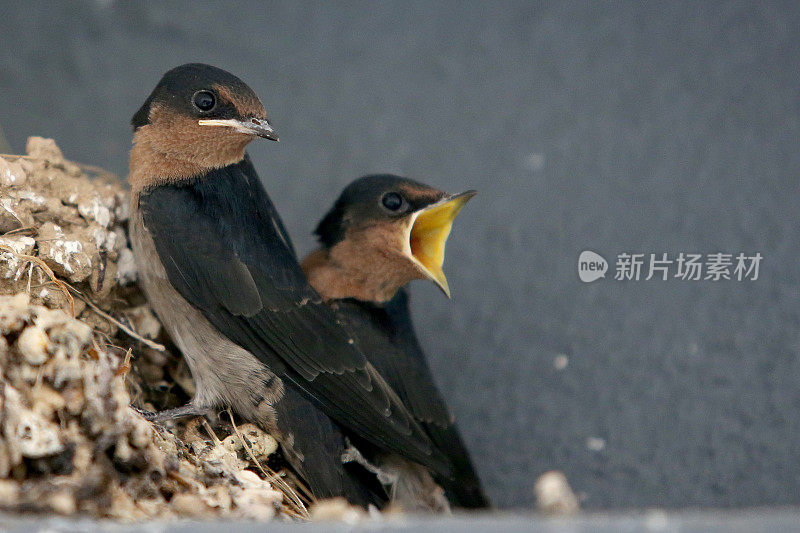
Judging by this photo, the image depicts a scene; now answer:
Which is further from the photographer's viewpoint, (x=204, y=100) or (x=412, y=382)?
(x=412, y=382)

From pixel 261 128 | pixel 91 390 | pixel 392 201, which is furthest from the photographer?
pixel 392 201

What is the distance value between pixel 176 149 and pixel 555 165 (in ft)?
3.70

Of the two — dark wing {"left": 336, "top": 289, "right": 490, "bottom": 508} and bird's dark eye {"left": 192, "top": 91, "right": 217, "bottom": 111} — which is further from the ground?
bird's dark eye {"left": 192, "top": 91, "right": 217, "bottom": 111}

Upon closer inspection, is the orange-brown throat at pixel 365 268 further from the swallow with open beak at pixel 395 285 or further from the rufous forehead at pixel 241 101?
the rufous forehead at pixel 241 101

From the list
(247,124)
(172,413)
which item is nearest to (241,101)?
(247,124)

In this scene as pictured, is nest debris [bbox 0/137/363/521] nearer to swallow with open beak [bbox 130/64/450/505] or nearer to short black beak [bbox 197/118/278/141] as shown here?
swallow with open beak [bbox 130/64/450/505]

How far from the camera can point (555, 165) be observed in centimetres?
231

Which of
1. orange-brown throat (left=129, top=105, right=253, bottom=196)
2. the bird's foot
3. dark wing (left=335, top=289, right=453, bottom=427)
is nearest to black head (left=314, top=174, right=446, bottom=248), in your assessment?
dark wing (left=335, top=289, right=453, bottom=427)

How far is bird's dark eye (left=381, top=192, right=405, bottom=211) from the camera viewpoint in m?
1.94

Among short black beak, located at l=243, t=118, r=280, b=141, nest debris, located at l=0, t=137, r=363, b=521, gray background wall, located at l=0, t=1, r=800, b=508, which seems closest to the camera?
nest debris, located at l=0, t=137, r=363, b=521

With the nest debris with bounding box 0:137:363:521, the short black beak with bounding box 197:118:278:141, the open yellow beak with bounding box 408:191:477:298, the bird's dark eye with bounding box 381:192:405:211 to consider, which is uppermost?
the short black beak with bounding box 197:118:278:141

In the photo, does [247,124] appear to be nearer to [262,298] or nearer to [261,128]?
[261,128]

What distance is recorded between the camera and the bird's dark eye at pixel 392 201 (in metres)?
1.94

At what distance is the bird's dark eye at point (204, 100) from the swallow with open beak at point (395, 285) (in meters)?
0.45
